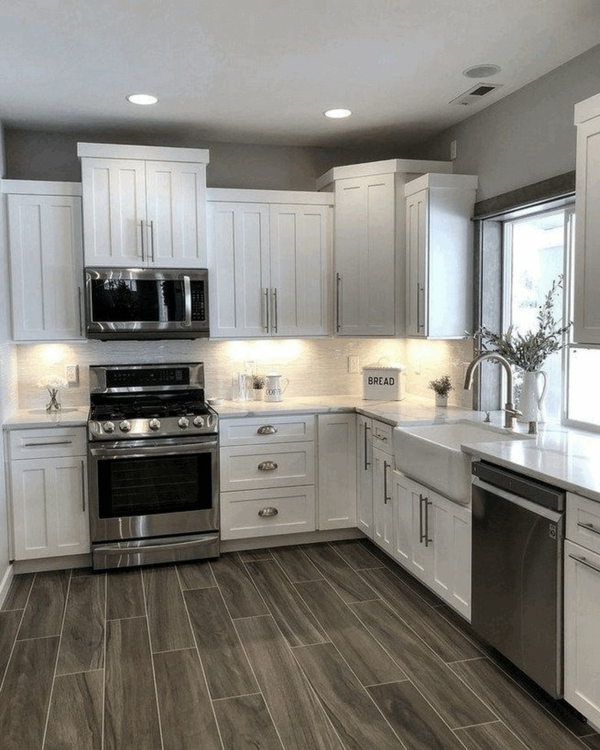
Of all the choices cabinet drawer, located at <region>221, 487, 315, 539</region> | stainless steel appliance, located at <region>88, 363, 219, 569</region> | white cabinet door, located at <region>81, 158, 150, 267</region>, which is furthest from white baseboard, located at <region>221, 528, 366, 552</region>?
white cabinet door, located at <region>81, 158, 150, 267</region>

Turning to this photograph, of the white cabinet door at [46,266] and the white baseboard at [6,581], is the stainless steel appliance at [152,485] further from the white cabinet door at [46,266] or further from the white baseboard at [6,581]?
the white cabinet door at [46,266]

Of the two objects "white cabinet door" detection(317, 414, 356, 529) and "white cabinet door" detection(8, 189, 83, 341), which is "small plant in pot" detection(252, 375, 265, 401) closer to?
"white cabinet door" detection(317, 414, 356, 529)

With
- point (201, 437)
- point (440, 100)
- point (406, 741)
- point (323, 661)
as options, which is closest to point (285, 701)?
point (323, 661)

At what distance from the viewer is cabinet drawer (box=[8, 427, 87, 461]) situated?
12.3 ft

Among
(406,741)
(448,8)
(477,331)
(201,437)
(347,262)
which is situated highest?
(448,8)

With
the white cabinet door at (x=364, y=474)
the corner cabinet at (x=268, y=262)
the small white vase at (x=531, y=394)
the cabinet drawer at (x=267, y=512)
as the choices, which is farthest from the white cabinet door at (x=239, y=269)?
the small white vase at (x=531, y=394)

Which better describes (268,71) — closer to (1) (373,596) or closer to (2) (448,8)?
→ (2) (448,8)

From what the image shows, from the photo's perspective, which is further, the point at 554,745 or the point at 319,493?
the point at 319,493

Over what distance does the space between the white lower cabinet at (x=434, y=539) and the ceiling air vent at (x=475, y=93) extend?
6.89 ft

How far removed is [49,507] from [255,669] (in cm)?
170

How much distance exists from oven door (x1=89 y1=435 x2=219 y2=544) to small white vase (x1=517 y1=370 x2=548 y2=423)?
1.80 meters

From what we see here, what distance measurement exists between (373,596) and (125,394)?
2063mm

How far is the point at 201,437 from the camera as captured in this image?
400cm

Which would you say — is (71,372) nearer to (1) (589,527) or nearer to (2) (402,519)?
(2) (402,519)
